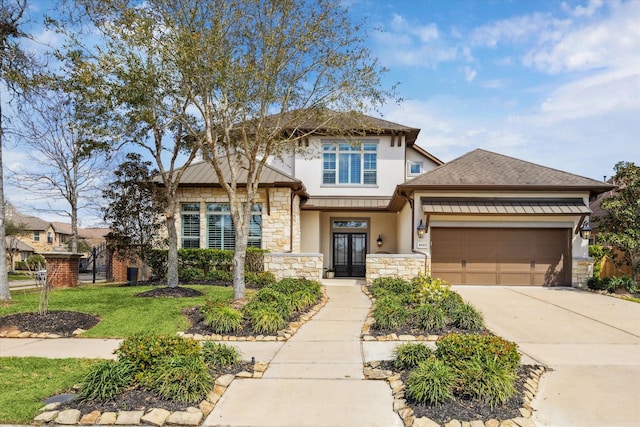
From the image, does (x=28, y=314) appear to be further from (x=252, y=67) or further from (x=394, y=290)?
(x=394, y=290)

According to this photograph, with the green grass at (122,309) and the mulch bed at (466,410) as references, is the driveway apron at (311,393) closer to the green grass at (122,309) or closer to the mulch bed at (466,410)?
the mulch bed at (466,410)

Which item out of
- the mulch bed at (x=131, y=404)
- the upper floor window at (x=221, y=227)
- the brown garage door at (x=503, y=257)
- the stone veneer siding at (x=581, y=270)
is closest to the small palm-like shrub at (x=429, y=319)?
the mulch bed at (x=131, y=404)

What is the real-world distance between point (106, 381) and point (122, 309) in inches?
191

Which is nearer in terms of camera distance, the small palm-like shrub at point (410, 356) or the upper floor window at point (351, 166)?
the small palm-like shrub at point (410, 356)

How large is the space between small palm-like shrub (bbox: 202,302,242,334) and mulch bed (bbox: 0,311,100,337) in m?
2.26

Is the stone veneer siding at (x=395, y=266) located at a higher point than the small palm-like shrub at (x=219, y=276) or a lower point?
higher

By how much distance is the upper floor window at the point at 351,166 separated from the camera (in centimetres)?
1855

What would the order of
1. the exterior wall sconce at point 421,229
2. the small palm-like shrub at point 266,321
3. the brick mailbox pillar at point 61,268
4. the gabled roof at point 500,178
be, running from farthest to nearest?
the exterior wall sconce at point 421,229, the gabled roof at point 500,178, the brick mailbox pillar at point 61,268, the small palm-like shrub at point 266,321

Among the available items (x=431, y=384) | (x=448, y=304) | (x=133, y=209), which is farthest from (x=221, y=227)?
(x=431, y=384)

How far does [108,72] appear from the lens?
8.84 m

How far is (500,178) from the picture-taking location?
14016 millimetres

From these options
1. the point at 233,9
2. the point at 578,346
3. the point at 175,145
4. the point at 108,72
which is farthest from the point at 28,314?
the point at 578,346

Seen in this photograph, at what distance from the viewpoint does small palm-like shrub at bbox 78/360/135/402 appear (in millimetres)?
4184

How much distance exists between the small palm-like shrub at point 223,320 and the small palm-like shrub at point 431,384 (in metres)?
3.57
